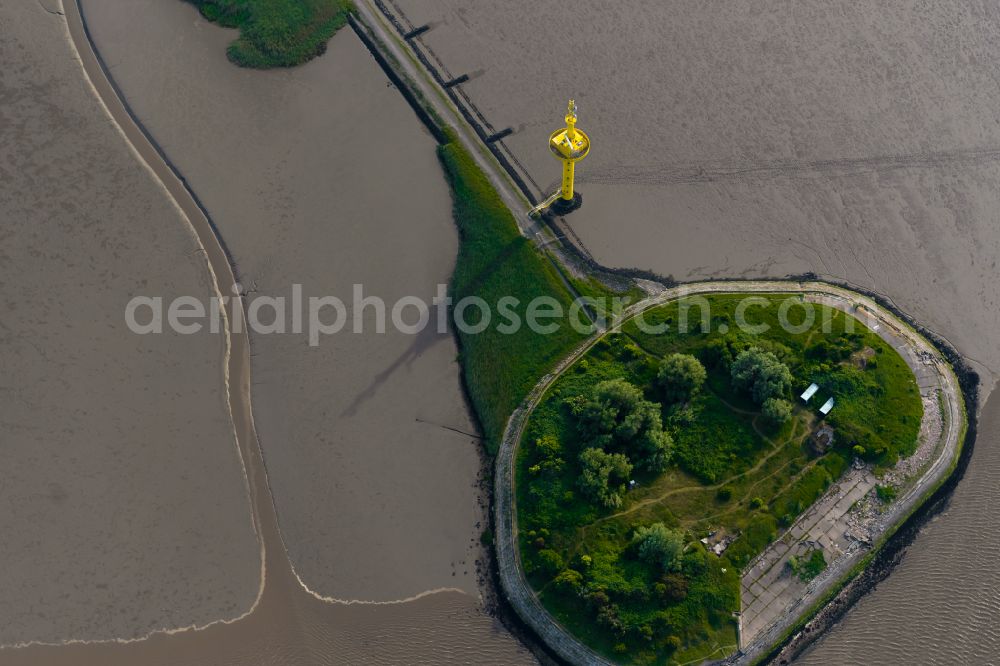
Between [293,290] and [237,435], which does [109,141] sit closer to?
[293,290]

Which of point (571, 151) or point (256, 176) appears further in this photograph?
point (256, 176)

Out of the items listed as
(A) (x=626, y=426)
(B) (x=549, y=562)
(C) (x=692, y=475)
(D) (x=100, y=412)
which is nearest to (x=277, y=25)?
(D) (x=100, y=412)

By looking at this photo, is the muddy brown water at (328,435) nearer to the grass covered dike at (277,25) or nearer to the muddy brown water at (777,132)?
the grass covered dike at (277,25)

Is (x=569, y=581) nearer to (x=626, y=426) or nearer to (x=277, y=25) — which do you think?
(x=626, y=426)

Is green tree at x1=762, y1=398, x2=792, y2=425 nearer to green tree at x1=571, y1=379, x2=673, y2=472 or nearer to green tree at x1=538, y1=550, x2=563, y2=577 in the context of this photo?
green tree at x1=571, y1=379, x2=673, y2=472

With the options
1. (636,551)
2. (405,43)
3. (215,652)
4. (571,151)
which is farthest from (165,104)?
(636,551)

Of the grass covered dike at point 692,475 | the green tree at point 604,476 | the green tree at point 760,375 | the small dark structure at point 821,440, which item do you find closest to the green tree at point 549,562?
the grass covered dike at point 692,475
